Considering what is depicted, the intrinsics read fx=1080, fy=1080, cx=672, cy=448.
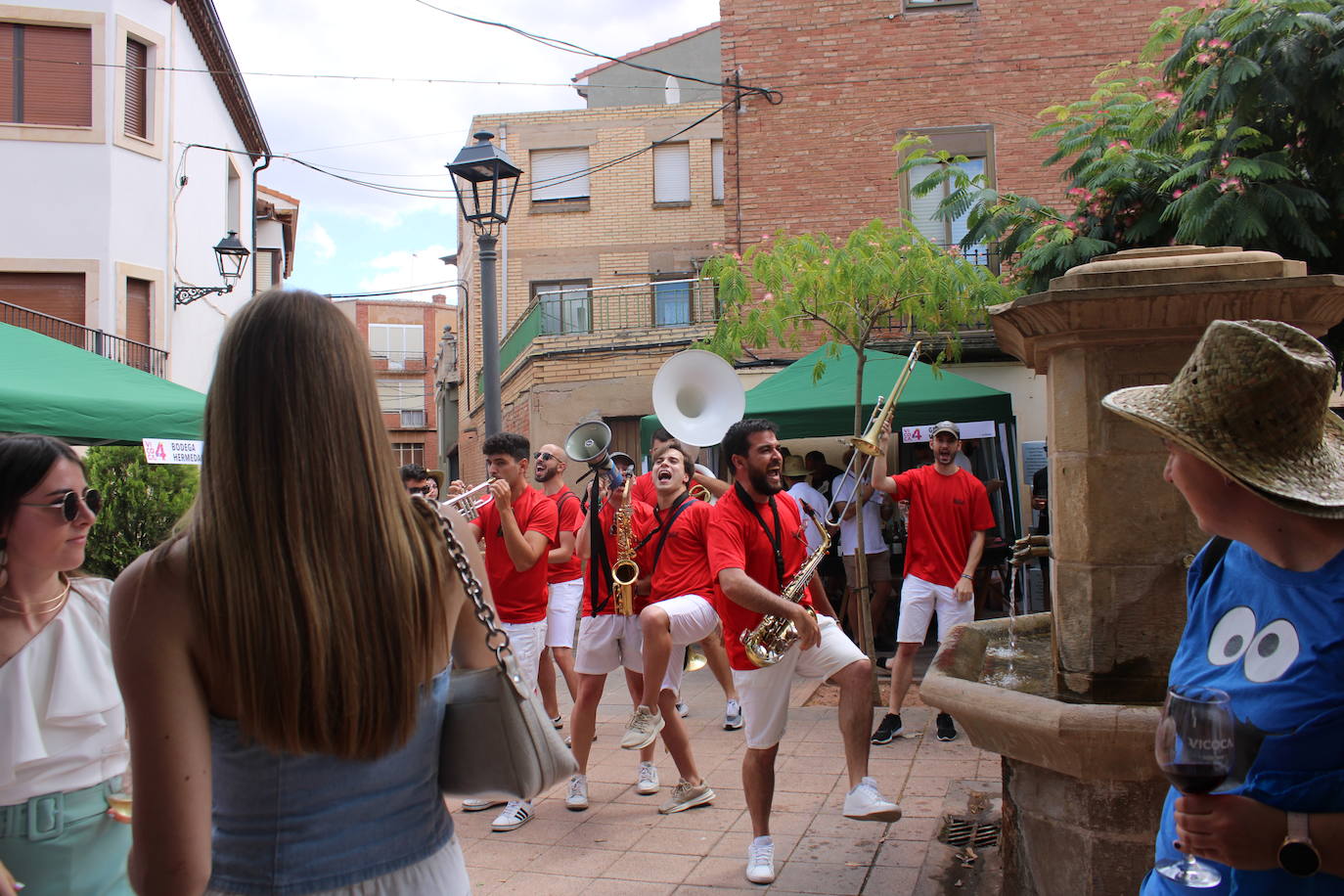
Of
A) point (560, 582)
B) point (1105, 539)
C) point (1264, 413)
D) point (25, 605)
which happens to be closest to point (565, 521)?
point (560, 582)

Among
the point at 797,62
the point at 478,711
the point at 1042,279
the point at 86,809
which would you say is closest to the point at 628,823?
the point at 86,809

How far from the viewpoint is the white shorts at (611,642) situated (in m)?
6.51

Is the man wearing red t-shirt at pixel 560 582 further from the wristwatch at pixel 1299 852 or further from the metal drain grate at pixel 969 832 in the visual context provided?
the wristwatch at pixel 1299 852

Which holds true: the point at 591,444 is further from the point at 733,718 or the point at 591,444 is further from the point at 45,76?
the point at 45,76

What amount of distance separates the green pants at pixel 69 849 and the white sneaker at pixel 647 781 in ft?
12.6

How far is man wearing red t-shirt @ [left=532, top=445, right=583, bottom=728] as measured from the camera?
721cm

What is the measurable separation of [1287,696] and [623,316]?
56.1 ft

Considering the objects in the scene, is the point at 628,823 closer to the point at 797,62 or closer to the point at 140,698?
the point at 140,698

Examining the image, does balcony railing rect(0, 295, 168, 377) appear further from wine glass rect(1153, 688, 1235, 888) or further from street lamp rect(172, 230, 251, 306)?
wine glass rect(1153, 688, 1235, 888)

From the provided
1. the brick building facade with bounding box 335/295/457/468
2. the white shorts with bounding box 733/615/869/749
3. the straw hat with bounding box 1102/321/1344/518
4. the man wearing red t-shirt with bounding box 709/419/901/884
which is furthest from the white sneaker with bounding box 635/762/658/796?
the brick building facade with bounding box 335/295/457/468

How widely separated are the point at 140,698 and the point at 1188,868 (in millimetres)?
1751

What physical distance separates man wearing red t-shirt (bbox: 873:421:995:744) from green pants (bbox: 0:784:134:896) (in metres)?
5.34

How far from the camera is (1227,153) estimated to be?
834cm

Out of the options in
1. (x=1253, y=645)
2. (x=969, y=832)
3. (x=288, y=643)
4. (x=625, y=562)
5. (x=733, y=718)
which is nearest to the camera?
(x=288, y=643)
